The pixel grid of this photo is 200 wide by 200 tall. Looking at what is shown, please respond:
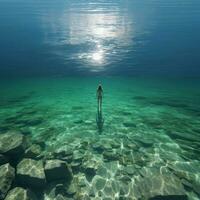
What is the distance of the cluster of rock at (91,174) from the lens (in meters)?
16.4

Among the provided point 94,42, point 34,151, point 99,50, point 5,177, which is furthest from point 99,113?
point 94,42

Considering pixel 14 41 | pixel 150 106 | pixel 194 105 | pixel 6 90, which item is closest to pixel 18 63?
pixel 6 90

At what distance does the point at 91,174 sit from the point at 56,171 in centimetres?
294

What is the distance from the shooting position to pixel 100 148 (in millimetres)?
22469

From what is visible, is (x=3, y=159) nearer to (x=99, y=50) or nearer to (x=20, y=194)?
(x=20, y=194)

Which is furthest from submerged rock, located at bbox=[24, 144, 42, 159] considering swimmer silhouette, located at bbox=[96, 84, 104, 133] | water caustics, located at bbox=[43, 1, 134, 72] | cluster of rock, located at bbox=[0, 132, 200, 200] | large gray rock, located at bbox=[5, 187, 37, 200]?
water caustics, located at bbox=[43, 1, 134, 72]

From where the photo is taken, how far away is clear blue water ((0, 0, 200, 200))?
57.0ft

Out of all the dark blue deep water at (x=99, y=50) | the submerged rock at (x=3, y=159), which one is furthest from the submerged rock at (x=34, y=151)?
the dark blue deep water at (x=99, y=50)

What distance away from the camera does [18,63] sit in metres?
63.9

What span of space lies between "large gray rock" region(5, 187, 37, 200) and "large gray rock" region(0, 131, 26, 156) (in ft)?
13.2

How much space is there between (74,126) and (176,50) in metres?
55.7

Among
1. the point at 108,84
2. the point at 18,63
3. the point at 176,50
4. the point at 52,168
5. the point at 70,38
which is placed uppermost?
the point at 70,38

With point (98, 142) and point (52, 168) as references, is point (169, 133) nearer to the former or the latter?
point (98, 142)

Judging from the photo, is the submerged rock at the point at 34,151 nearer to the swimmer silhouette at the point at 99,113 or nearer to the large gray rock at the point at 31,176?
the large gray rock at the point at 31,176
